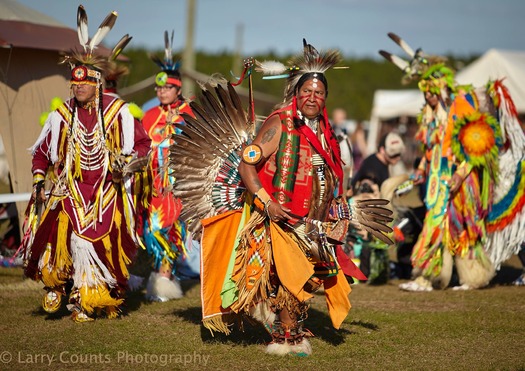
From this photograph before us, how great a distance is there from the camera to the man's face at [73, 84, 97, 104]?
18.2 ft

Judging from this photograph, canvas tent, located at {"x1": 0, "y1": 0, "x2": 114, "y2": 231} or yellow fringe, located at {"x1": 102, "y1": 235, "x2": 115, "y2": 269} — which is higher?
canvas tent, located at {"x1": 0, "y1": 0, "x2": 114, "y2": 231}

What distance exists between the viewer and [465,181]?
7242 mm

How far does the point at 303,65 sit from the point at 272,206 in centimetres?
101

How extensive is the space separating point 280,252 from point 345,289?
61 centimetres

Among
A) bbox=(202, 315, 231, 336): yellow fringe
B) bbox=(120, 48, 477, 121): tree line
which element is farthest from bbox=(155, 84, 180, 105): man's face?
bbox=(120, 48, 477, 121): tree line

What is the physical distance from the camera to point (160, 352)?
4.88 meters

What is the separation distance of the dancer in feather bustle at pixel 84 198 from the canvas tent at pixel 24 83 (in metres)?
1.52

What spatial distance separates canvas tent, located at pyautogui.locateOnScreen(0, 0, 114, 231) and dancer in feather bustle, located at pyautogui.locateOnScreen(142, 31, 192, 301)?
1.35m

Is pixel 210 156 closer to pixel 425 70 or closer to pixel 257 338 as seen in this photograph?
pixel 257 338

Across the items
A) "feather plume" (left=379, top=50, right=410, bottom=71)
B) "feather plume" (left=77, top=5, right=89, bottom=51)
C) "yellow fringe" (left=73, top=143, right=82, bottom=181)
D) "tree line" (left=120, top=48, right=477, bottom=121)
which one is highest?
"tree line" (left=120, top=48, right=477, bottom=121)

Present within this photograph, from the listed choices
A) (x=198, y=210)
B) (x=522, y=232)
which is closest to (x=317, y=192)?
(x=198, y=210)

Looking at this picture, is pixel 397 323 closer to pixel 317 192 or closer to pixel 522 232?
pixel 317 192

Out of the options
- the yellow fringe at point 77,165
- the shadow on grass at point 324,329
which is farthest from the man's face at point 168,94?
the shadow on grass at point 324,329

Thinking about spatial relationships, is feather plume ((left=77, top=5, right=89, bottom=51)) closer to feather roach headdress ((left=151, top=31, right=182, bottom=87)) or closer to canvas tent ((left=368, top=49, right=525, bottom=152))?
feather roach headdress ((left=151, top=31, right=182, bottom=87))
